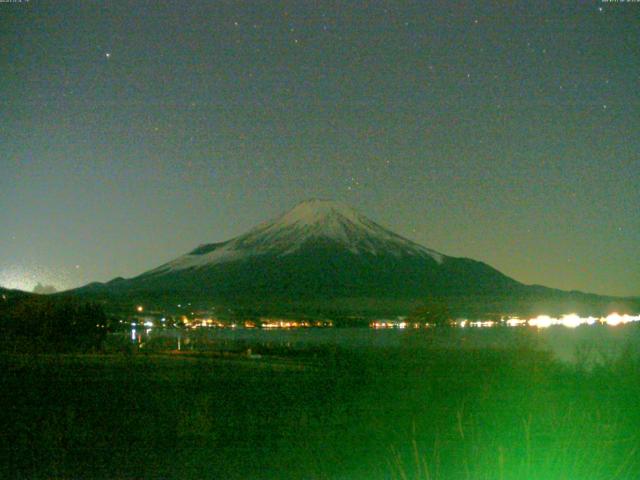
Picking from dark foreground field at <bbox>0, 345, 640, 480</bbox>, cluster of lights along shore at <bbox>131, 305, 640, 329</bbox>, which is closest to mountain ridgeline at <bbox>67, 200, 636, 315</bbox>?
cluster of lights along shore at <bbox>131, 305, 640, 329</bbox>

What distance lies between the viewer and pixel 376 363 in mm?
29141

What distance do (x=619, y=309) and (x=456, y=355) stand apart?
115m

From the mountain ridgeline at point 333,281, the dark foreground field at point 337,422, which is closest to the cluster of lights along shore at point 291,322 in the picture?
the mountain ridgeline at point 333,281

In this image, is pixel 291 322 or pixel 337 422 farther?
pixel 291 322

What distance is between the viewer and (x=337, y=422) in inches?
593

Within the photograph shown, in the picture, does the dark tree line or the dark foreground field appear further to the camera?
the dark tree line

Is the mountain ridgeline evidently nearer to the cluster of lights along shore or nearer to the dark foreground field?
the cluster of lights along shore

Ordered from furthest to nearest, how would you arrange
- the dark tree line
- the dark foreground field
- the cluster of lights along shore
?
the cluster of lights along shore → the dark tree line → the dark foreground field

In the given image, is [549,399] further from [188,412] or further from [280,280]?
[280,280]

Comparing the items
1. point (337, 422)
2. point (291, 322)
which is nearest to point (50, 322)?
point (337, 422)

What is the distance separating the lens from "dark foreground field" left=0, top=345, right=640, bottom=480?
35.1 feet

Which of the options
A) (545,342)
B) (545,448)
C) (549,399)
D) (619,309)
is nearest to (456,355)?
(545,342)

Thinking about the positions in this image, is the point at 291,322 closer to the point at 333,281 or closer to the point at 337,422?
the point at 333,281

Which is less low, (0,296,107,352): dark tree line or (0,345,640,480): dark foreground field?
(0,296,107,352): dark tree line
